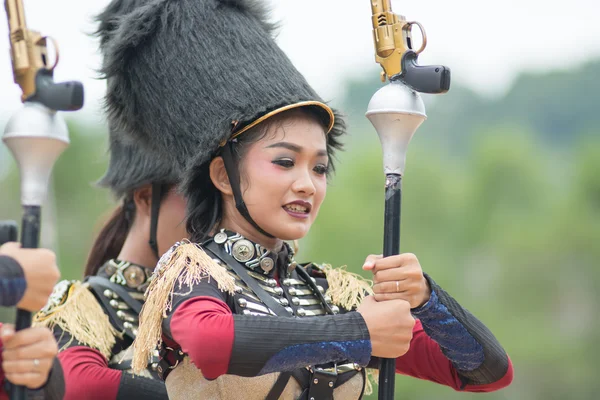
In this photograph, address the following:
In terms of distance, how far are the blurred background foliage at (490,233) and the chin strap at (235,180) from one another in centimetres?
1420

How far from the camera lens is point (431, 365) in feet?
14.4

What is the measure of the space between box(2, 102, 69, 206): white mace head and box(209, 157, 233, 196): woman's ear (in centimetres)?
84

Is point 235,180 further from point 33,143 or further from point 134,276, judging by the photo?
point 134,276

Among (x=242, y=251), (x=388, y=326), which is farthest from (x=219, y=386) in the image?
(x=388, y=326)

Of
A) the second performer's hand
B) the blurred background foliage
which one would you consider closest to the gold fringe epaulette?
the second performer's hand

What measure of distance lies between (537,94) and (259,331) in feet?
219

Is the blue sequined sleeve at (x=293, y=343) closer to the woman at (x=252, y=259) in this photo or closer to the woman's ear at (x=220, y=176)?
the woman at (x=252, y=259)

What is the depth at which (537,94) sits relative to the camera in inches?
2689

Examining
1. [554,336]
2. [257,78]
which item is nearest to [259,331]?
[257,78]

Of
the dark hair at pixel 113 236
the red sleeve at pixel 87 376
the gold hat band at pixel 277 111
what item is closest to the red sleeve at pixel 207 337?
the gold hat band at pixel 277 111

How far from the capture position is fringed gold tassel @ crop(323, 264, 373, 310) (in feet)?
14.7

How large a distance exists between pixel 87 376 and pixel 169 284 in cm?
116

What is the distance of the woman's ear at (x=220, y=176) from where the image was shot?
4.26m

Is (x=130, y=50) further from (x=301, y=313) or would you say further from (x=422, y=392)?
(x=422, y=392)
